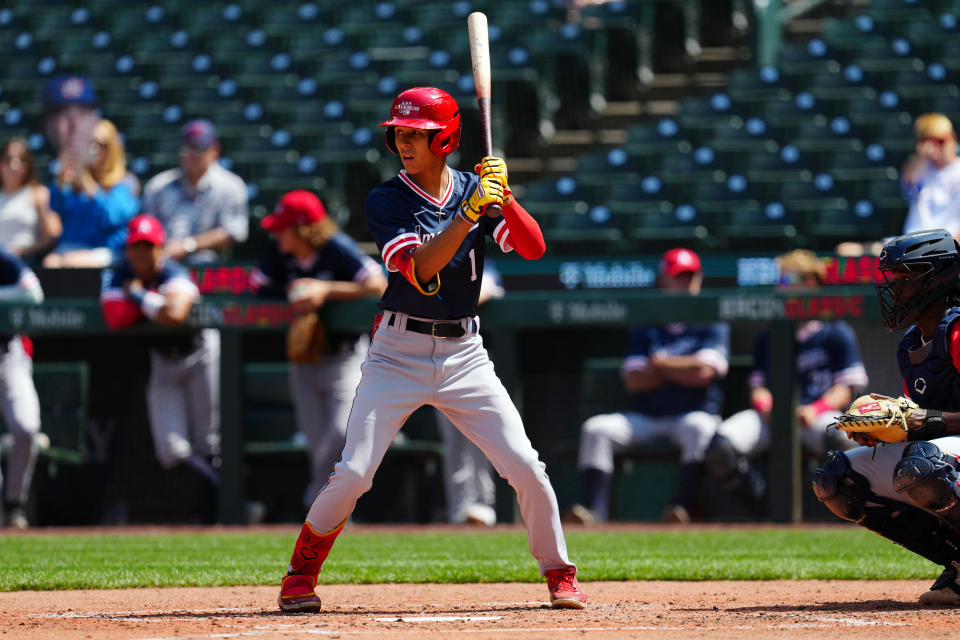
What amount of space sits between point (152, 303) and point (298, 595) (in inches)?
151

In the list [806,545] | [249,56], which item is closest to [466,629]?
[806,545]

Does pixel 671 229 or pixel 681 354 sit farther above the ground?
pixel 671 229

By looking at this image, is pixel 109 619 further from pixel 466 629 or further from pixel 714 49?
pixel 714 49

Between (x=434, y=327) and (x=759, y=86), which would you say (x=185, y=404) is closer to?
(x=434, y=327)

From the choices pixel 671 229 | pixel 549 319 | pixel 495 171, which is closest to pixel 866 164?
pixel 671 229

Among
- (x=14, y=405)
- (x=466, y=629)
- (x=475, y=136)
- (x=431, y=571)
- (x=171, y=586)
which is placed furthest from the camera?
(x=475, y=136)

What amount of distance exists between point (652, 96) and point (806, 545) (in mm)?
6501

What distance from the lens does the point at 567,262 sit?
8.29 m

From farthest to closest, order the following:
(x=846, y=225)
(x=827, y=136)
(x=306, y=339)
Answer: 1. (x=827, y=136)
2. (x=846, y=225)
3. (x=306, y=339)

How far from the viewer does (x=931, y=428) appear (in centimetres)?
386

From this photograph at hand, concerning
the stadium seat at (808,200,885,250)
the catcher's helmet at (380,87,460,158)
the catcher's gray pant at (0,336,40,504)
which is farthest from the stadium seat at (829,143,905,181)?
the catcher's helmet at (380,87,460,158)

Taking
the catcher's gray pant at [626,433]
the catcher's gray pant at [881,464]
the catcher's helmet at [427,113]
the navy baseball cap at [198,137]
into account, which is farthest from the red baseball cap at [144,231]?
the catcher's gray pant at [881,464]

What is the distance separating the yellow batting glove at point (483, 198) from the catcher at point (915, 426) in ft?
3.69

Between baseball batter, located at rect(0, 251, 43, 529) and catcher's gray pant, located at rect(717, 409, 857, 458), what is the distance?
369 cm
